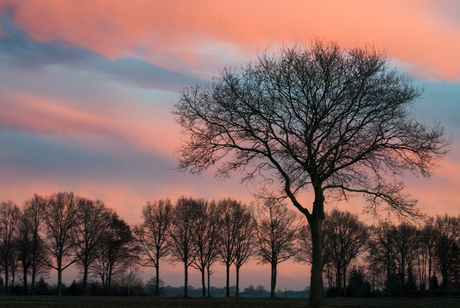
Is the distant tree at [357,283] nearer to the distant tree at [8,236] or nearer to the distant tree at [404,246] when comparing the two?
the distant tree at [404,246]

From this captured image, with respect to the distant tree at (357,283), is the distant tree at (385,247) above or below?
above

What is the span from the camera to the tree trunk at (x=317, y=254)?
23047 mm

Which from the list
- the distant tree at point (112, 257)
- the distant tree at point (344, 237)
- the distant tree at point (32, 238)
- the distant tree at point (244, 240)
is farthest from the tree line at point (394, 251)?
the distant tree at point (32, 238)

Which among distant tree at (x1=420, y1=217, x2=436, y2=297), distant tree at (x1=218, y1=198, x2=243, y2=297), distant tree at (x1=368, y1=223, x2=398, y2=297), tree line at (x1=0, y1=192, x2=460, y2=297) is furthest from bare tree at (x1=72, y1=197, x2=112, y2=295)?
distant tree at (x1=420, y1=217, x2=436, y2=297)

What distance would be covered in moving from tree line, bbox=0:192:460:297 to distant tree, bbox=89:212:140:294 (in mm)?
172

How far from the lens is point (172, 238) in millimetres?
69250

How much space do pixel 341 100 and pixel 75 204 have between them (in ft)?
195

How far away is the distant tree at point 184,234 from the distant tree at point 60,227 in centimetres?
1652

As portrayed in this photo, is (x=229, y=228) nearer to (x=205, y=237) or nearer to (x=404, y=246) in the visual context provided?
(x=205, y=237)

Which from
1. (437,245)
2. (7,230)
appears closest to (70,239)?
(7,230)

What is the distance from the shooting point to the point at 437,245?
84000 millimetres

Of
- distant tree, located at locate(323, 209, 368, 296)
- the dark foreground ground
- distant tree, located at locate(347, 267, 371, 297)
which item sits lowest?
distant tree, located at locate(347, 267, 371, 297)

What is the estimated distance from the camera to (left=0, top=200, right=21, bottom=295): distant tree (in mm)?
72188

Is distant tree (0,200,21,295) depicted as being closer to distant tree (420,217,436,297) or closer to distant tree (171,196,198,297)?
distant tree (171,196,198,297)
